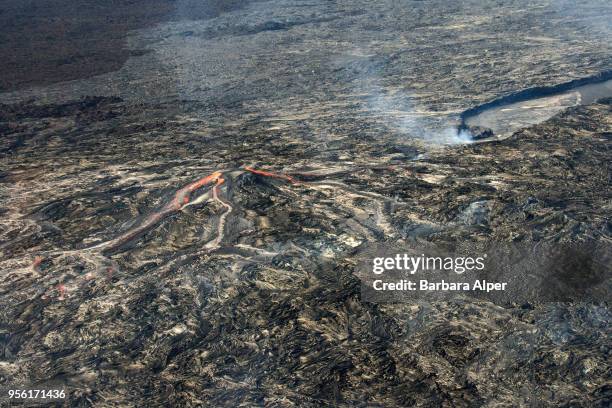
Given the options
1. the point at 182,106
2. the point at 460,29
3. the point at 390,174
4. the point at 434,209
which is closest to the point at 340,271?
the point at 434,209

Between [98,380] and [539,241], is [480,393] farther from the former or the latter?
[98,380]

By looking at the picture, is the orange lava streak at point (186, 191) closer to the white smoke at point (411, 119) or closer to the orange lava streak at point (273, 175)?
the orange lava streak at point (273, 175)

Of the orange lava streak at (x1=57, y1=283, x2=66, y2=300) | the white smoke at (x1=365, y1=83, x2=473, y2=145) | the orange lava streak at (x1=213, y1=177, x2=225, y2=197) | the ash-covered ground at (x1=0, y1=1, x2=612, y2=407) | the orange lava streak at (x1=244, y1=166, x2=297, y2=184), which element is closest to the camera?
the ash-covered ground at (x1=0, y1=1, x2=612, y2=407)

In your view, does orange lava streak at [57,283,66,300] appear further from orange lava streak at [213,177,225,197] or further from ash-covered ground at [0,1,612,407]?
orange lava streak at [213,177,225,197]

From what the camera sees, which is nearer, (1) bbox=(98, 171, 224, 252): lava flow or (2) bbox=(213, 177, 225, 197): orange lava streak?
(1) bbox=(98, 171, 224, 252): lava flow

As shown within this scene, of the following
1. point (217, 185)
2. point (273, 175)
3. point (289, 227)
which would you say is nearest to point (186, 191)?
point (217, 185)

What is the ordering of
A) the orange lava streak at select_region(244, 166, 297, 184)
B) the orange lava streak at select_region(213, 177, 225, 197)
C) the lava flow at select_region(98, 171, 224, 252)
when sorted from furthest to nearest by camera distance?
the orange lava streak at select_region(244, 166, 297, 184), the orange lava streak at select_region(213, 177, 225, 197), the lava flow at select_region(98, 171, 224, 252)

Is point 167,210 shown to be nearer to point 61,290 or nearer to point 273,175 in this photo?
point 273,175

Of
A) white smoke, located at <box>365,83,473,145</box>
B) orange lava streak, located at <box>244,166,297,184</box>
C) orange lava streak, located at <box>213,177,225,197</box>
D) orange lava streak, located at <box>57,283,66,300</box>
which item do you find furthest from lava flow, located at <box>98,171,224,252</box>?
white smoke, located at <box>365,83,473,145</box>
